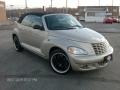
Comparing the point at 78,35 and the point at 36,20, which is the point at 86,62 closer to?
the point at 78,35

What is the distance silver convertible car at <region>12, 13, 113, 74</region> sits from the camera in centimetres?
539

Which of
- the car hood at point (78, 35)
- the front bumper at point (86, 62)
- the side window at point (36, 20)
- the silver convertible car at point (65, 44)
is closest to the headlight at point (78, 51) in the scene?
the silver convertible car at point (65, 44)

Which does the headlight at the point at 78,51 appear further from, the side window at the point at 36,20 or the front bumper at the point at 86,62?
Result: the side window at the point at 36,20

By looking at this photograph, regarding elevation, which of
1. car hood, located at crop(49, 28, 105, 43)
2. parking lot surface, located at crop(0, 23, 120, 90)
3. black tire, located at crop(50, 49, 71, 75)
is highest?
car hood, located at crop(49, 28, 105, 43)

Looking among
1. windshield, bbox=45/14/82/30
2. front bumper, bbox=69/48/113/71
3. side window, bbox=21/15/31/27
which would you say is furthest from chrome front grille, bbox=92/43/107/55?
side window, bbox=21/15/31/27

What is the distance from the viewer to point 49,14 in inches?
271

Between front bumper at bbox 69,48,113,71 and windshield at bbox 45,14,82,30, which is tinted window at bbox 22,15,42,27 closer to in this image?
windshield at bbox 45,14,82,30

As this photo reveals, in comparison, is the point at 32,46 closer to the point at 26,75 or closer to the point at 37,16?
the point at 37,16

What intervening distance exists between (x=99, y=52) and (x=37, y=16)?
2.56 m

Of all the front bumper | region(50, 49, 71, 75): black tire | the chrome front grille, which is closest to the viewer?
the front bumper

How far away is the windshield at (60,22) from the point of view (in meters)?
6.41

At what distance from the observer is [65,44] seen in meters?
5.55

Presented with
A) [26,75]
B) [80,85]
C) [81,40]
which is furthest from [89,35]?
[26,75]

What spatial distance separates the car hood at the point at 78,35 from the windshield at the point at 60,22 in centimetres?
31
